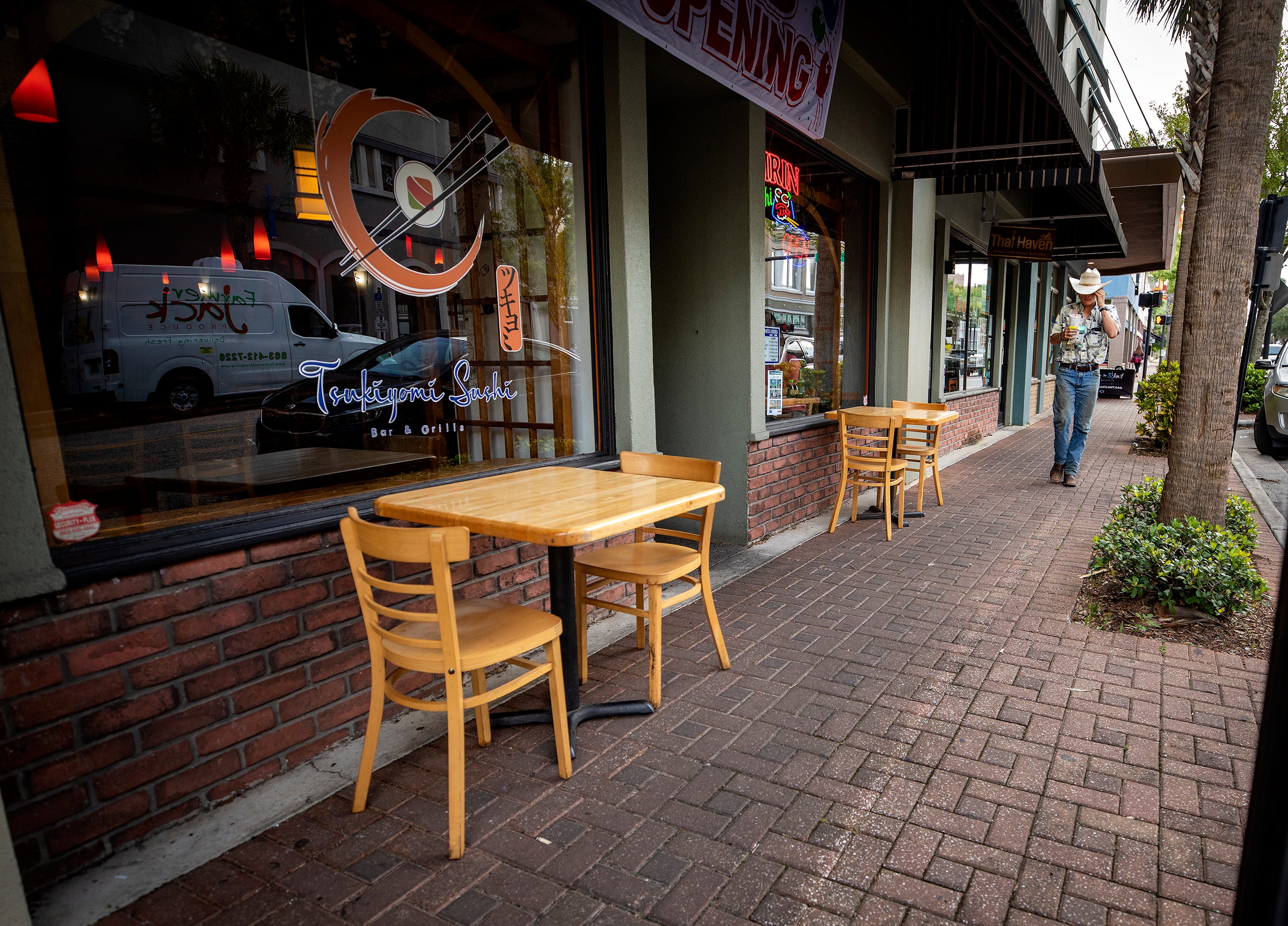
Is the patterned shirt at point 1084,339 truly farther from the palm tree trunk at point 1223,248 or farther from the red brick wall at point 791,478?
the palm tree trunk at point 1223,248

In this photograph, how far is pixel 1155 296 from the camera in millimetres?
20250

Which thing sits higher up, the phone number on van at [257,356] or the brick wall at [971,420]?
the phone number on van at [257,356]

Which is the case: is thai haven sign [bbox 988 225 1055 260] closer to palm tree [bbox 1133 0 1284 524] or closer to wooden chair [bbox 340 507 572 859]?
palm tree [bbox 1133 0 1284 524]

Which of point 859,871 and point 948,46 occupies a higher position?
point 948,46

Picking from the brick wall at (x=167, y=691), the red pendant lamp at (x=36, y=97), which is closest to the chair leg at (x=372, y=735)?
the brick wall at (x=167, y=691)

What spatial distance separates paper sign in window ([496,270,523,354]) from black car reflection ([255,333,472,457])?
314mm

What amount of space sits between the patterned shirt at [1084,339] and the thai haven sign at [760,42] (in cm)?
394

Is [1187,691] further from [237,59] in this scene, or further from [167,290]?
[237,59]

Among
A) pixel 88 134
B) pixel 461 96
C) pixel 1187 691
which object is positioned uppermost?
pixel 461 96

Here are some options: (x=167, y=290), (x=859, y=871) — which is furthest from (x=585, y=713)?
(x=167, y=290)

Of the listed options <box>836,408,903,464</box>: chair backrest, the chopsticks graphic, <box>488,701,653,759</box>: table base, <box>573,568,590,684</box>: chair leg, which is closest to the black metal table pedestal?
<box>488,701,653,759</box>: table base

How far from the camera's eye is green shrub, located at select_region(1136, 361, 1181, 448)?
367 inches

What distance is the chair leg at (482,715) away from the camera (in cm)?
265

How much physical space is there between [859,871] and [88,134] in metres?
4.11
